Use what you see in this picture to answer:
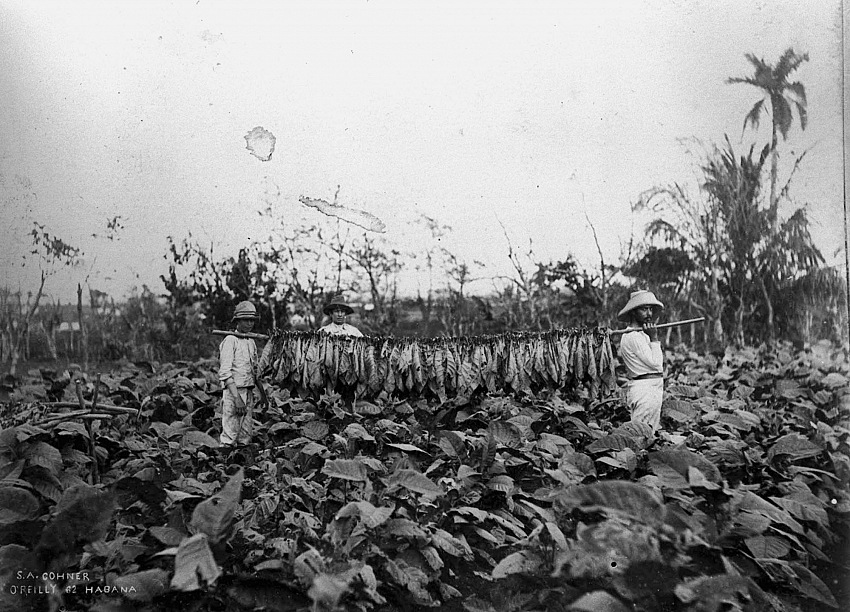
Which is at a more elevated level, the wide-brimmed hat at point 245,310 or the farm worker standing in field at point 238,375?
the wide-brimmed hat at point 245,310

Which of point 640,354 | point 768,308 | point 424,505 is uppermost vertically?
point 768,308

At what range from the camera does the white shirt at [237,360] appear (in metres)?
2.96

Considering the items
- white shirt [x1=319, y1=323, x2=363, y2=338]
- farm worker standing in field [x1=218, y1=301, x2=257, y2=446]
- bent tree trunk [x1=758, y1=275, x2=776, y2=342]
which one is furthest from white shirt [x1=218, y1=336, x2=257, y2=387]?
bent tree trunk [x1=758, y1=275, x2=776, y2=342]

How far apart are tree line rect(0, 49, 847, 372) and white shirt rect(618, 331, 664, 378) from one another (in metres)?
0.16

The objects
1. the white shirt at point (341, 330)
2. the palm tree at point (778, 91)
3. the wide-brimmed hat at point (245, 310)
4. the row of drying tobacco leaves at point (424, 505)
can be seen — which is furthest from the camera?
the white shirt at point (341, 330)

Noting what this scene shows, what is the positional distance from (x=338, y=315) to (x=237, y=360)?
1.64ft

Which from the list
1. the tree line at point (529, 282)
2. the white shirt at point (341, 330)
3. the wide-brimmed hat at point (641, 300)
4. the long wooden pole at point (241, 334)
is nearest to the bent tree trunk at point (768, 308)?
the tree line at point (529, 282)

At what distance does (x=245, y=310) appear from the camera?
9.55ft

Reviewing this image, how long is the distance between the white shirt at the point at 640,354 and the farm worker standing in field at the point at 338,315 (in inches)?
49.0

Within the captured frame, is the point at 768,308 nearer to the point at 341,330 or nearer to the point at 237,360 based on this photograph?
the point at 341,330

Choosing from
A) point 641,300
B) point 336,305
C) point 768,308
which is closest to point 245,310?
point 336,305

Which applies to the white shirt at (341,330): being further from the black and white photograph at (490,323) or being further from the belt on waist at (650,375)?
the belt on waist at (650,375)

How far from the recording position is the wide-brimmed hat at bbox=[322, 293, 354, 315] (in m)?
3.07

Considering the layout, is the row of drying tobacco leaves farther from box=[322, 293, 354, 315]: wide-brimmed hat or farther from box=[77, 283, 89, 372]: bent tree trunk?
box=[322, 293, 354, 315]: wide-brimmed hat
